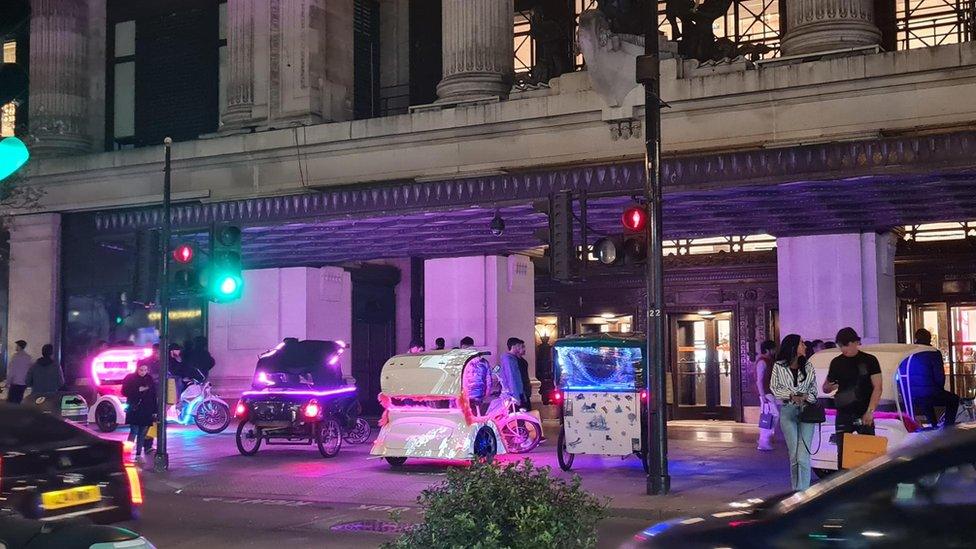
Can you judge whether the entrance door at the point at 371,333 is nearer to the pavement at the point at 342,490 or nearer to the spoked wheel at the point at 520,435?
the pavement at the point at 342,490

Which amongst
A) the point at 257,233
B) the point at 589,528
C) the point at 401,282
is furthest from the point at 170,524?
the point at 401,282

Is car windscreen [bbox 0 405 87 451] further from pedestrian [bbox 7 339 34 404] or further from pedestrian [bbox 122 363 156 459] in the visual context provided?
pedestrian [bbox 7 339 34 404]

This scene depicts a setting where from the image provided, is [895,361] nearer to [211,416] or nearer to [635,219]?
[635,219]

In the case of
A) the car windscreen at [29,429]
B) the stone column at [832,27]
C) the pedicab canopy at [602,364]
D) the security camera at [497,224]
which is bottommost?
the car windscreen at [29,429]

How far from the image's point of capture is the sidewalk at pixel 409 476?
13.4m

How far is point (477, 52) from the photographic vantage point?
75.3 ft

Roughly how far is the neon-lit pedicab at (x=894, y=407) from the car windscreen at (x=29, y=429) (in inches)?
333

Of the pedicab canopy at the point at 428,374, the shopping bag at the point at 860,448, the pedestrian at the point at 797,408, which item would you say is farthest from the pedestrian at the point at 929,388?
the pedicab canopy at the point at 428,374

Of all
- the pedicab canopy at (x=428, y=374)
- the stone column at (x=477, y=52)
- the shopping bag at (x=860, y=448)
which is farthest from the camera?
the stone column at (x=477, y=52)

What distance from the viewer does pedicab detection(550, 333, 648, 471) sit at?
1544cm

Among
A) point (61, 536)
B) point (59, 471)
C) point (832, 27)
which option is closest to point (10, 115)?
point (832, 27)

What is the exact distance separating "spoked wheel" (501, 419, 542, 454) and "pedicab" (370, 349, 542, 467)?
489mm

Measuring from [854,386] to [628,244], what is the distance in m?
3.19

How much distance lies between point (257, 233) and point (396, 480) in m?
8.70
